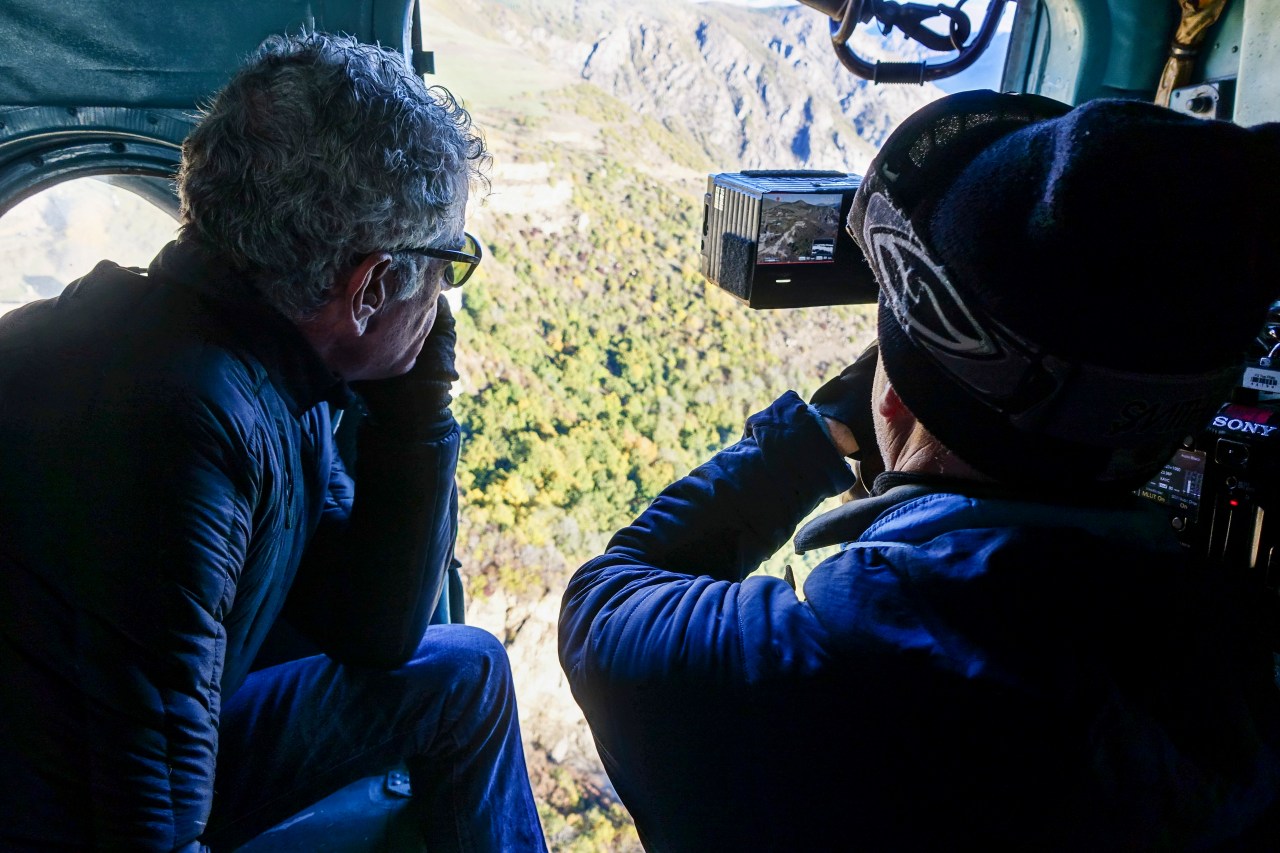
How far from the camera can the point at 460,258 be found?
113 cm

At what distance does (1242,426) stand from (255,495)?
1.43 m

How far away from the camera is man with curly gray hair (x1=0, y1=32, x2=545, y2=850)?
80cm

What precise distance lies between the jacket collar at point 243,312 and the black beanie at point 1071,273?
74 centimetres

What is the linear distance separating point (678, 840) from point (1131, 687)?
34 centimetres

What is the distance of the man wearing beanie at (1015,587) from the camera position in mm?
500

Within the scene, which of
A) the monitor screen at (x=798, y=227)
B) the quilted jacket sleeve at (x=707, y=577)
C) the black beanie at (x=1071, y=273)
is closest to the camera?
the black beanie at (x=1071, y=273)

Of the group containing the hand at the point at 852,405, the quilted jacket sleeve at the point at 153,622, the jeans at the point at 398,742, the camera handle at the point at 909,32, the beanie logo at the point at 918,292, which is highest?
the camera handle at the point at 909,32

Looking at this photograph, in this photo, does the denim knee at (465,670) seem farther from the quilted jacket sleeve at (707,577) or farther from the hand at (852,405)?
the hand at (852,405)

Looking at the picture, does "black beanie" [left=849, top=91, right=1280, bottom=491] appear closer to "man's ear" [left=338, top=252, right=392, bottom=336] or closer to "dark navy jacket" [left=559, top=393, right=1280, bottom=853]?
"dark navy jacket" [left=559, top=393, right=1280, bottom=853]

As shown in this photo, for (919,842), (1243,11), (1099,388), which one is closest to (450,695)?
(919,842)

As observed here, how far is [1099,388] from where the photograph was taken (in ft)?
1.74

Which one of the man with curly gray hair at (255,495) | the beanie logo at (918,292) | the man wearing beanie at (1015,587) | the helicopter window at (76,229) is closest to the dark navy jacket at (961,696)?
the man wearing beanie at (1015,587)

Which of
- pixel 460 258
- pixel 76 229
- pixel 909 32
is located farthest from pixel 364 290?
pixel 909 32

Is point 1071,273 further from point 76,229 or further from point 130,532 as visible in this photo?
point 76,229
